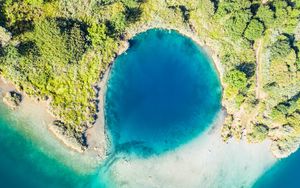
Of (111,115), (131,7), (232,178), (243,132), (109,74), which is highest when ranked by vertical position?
(131,7)

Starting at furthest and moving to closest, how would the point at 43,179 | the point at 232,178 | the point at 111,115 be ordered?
1. the point at 232,178
2. the point at 111,115
3. the point at 43,179

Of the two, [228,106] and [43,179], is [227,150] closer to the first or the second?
[228,106]

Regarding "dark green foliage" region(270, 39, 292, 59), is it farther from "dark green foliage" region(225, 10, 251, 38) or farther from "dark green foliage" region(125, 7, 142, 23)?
"dark green foliage" region(125, 7, 142, 23)

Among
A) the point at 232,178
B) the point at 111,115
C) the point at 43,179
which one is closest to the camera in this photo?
the point at 43,179

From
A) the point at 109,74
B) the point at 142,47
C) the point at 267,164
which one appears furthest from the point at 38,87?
the point at 267,164

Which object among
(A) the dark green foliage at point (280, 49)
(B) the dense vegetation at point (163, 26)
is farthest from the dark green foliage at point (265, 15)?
(A) the dark green foliage at point (280, 49)

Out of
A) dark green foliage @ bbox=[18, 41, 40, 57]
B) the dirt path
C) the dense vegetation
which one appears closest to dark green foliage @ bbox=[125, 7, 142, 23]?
the dense vegetation

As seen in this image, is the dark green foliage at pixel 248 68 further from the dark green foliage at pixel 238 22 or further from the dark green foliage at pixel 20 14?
the dark green foliage at pixel 20 14

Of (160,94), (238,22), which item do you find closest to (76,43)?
(160,94)

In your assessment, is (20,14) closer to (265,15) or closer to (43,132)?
(43,132)
